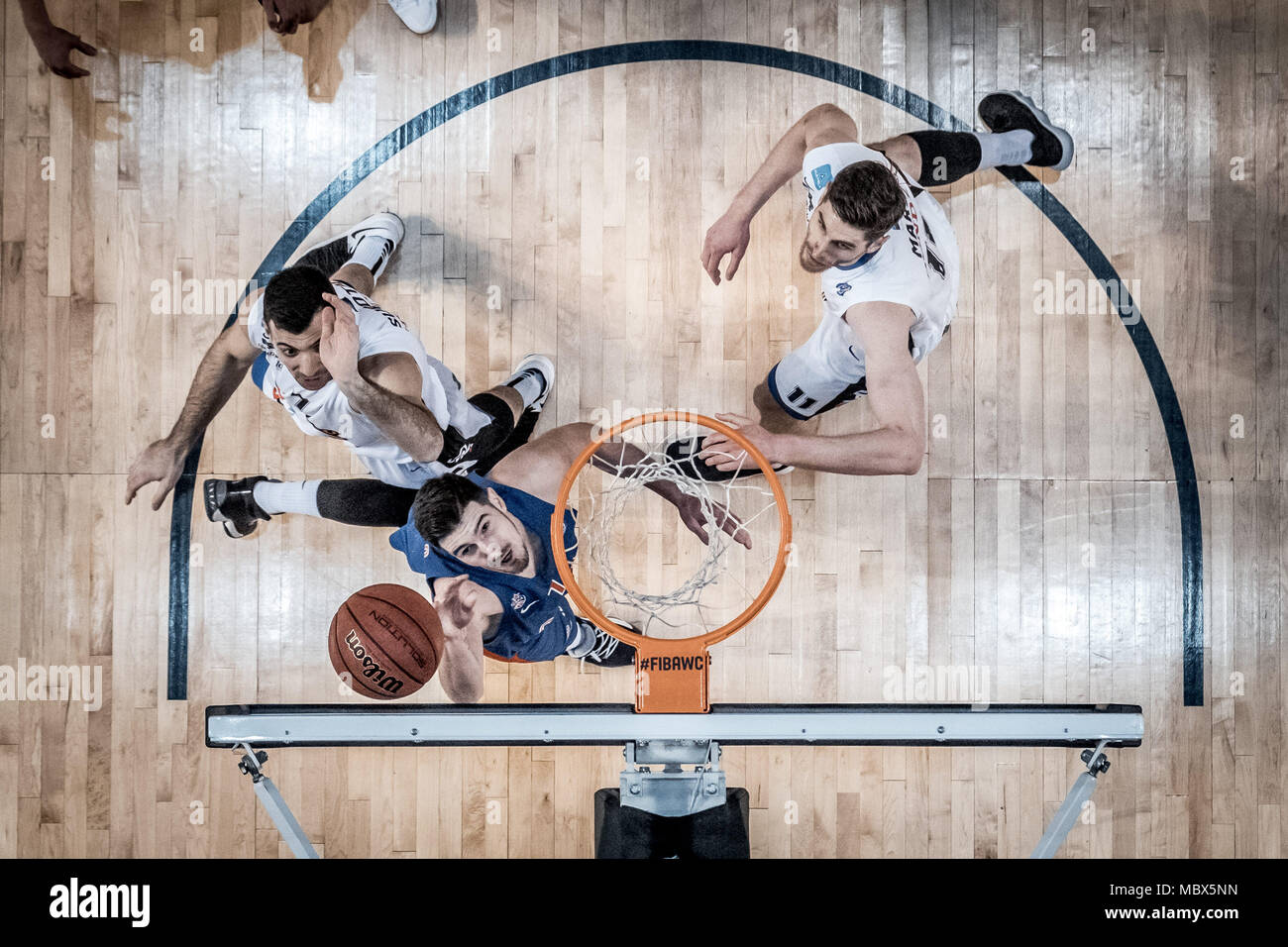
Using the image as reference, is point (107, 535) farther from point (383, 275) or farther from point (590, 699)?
point (590, 699)

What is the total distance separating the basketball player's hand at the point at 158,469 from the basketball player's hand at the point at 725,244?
86.9 inches

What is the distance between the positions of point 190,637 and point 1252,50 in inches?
192

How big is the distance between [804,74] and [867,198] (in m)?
0.60

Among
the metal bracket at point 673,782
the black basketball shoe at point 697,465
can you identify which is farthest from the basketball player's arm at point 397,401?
the metal bracket at point 673,782

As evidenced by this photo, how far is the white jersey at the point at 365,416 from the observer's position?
354 centimetres

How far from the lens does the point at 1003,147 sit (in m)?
3.68

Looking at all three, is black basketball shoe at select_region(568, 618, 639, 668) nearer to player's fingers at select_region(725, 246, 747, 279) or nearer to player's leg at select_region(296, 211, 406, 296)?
player's fingers at select_region(725, 246, 747, 279)

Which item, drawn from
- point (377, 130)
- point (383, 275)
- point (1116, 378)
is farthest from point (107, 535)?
point (1116, 378)

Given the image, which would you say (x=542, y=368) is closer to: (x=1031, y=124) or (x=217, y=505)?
(x=217, y=505)

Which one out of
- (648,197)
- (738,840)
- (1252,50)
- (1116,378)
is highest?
(1252,50)

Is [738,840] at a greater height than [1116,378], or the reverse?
[1116,378]

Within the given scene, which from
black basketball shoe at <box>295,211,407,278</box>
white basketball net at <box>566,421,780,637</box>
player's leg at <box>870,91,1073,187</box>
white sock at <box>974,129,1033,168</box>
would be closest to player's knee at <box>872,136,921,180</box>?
player's leg at <box>870,91,1073,187</box>

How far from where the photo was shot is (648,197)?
368 centimetres

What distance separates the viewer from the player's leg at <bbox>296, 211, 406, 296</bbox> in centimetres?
362
